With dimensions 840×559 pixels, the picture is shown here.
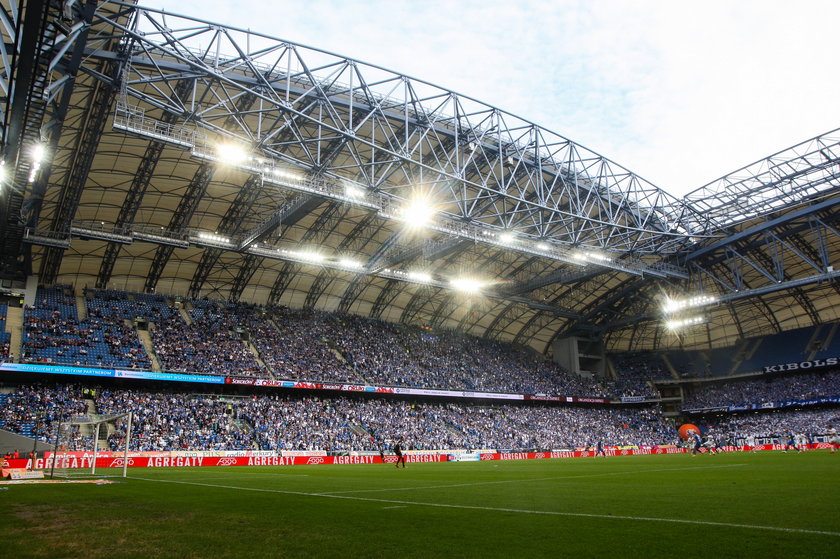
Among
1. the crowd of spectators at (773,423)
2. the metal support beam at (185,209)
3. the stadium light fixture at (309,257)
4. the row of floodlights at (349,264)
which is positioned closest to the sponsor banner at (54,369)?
the metal support beam at (185,209)

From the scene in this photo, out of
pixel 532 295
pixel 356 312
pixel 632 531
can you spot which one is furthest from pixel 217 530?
pixel 532 295

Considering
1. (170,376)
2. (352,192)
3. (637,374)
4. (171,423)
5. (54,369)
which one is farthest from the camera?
(637,374)

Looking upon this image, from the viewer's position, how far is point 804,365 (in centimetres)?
5938

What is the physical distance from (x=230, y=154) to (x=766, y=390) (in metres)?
61.7

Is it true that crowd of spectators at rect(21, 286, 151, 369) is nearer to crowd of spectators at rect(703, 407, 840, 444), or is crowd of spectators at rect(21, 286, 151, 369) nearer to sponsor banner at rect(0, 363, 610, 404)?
sponsor banner at rect(0, 363, 610, 404)

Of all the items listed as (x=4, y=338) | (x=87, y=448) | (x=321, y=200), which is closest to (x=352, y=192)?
(x=321, y=200)

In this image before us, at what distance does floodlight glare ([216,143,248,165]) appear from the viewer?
26828 millimetres

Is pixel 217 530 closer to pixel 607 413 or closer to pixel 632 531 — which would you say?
pixel 632 531

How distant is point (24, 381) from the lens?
36406 millimetres

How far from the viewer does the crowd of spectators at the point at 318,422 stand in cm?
3475

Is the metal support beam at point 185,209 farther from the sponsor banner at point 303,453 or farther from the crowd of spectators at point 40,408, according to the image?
the sponsor banner at point 303,453

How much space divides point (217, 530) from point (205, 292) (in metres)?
47.1

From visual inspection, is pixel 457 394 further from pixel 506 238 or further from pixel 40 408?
pixel 40 408

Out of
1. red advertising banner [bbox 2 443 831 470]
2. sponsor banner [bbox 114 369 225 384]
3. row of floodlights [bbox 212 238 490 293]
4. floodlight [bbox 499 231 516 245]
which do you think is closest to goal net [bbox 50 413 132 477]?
red advertising banner [bbox 2 443 831 470]
